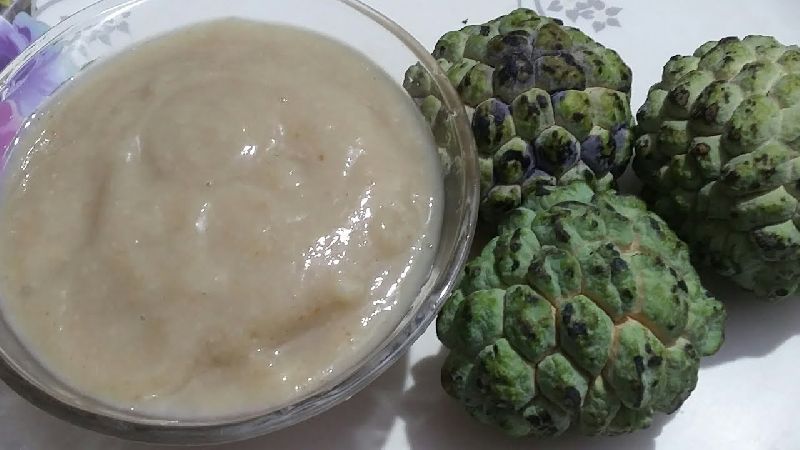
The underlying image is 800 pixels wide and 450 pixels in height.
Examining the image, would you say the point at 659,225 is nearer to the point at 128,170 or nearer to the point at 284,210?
the point at 284,210

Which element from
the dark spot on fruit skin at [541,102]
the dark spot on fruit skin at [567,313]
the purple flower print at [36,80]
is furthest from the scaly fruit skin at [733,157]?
the purple flower print at [36,80]

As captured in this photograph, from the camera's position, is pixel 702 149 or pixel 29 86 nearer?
pixel 702 149

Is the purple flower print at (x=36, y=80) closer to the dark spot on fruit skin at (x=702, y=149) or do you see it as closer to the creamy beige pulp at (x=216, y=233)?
the creamy beige pulp at (x=216, y=233)

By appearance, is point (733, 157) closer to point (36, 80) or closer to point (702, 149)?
point (702, 149)

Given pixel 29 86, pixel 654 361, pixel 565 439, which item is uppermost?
pixel 29 86

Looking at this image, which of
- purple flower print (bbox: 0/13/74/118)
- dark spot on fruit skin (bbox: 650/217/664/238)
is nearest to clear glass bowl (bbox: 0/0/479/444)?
purple flower print (bbox: 0/13/74/118)

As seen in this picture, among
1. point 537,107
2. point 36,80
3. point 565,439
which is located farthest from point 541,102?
point 36,80
